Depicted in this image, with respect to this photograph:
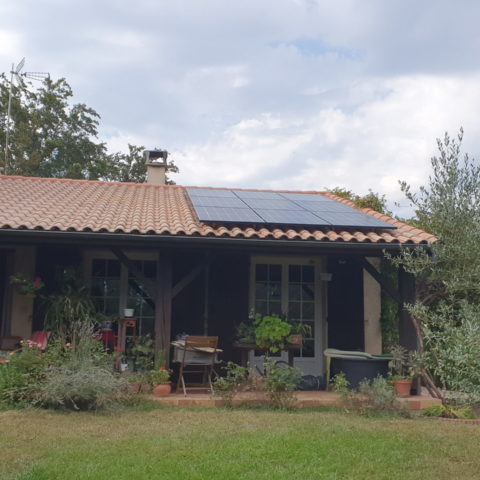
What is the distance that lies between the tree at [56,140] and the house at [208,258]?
16.6m

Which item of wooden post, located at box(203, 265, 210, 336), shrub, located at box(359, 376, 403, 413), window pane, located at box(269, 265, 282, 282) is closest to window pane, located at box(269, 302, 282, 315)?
window pane, located at box(269, 265, 282, 282)

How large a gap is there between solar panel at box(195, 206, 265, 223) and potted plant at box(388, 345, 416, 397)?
2815 millimetres

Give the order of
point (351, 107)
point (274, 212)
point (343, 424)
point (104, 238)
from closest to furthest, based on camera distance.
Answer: point (343, 424) → point (104, 238) → point (274, 212) → point (351, 107)

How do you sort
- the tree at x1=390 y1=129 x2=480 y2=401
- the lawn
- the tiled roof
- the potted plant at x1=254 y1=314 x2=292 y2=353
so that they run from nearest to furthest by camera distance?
the lawn → the tree at x1=390 y1=129 x2=480 y2=401 → the tiled roof → the potted plant at x1=254 y1=314 x2=292 y2=353

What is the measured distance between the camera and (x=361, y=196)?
14945 mm

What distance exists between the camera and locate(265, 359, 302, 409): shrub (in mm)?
7604

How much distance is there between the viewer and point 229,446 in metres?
5.60

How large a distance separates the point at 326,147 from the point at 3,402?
9.67 meters

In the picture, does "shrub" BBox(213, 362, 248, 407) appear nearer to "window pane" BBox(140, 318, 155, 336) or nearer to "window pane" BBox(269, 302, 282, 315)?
"window pane" BBox(140, 318, 155, 336)

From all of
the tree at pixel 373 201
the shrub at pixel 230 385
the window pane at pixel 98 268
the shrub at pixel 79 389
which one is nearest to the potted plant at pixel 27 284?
the window pane at pixel 98 268

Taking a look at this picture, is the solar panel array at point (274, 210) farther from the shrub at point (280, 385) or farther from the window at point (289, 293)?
the shrub at point (280, 385)

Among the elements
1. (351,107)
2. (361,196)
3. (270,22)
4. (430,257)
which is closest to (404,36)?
(270,22)

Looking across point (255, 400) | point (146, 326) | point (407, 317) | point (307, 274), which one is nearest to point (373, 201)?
point (307, 274)

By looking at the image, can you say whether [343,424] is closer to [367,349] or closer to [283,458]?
[283,458]
